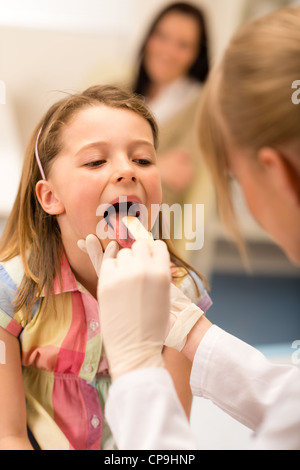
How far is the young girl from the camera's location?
711 millimetres

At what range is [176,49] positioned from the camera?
2.60 m

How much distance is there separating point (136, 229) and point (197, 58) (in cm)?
213

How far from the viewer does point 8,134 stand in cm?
263

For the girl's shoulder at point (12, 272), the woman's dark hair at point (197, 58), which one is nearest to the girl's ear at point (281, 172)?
the girl's shoulder at point (12, 272)

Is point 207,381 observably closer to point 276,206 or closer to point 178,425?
point 178,425

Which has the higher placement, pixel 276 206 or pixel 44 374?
pixel 276 206

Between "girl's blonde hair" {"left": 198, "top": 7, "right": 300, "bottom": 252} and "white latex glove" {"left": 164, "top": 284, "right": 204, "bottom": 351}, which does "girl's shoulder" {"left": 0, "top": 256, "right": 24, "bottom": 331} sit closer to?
"white latex glove" {"left": 164, "top": 284, "right": 204, "bottom": 351}

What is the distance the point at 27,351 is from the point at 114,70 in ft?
7.04

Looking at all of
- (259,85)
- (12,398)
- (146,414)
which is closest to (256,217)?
(259,85)

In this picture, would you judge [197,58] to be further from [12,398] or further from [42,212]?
[12,398]

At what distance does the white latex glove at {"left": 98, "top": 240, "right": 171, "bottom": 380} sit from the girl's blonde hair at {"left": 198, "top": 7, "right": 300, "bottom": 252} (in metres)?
0.17

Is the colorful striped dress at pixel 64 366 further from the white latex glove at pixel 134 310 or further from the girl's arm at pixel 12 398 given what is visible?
the white latex glove at pixel 134 310
